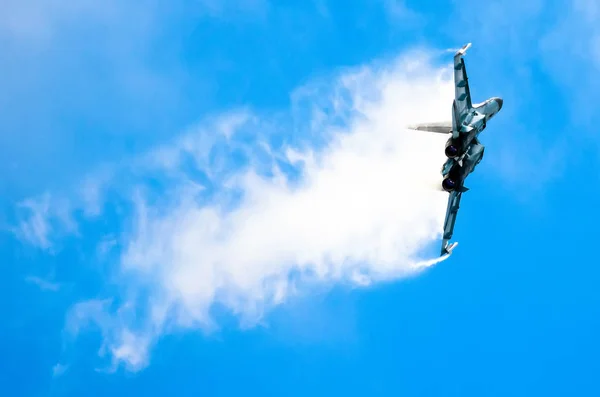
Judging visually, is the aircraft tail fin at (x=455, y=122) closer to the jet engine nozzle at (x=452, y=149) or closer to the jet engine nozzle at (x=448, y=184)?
the jet engine nozzle at (x=452, y=149)

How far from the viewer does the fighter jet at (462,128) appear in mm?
66312

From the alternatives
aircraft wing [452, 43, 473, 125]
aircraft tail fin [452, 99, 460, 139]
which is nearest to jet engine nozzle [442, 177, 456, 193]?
aircraft tail fin [452, 99, 460, 139]

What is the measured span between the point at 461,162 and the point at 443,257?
15.8 meters

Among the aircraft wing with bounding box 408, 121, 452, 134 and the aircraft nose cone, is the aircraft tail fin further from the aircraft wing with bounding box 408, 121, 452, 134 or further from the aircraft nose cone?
the aircraft nose cone

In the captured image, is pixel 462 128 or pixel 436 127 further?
pixel 436 127

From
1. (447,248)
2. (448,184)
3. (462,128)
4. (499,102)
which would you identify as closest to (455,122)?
(462,128)

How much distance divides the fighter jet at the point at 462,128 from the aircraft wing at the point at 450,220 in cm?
614

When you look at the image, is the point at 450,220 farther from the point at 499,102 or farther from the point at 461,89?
the point at 461,89

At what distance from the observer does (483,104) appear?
230ft

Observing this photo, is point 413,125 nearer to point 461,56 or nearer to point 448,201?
point 461,56

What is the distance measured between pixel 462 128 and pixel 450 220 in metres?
17.0

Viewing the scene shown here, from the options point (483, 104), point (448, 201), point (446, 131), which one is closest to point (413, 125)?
point (446, 131)

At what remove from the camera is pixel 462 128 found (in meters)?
67.0

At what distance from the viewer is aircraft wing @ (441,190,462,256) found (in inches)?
3124
